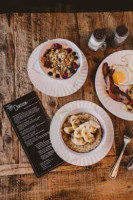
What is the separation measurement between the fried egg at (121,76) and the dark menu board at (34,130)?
44 centimetres

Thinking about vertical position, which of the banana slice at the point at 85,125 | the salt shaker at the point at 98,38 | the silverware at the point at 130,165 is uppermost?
the salt shaker at the point at 98,38

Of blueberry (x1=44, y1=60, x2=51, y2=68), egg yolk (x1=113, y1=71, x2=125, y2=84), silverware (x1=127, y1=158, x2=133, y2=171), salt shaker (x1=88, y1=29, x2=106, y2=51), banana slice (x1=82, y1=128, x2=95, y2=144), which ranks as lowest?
silverware (x1=127, y1=158, x2=133, y2=171)

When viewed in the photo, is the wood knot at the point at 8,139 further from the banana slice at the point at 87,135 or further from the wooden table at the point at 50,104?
the banana slice at the point at 87,135

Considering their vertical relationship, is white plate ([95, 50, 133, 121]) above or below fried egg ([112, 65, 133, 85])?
below

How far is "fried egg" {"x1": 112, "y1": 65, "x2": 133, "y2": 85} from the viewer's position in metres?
1.52

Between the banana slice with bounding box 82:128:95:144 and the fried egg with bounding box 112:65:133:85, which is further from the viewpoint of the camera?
the fried egg with bounding box 112:65:133:85

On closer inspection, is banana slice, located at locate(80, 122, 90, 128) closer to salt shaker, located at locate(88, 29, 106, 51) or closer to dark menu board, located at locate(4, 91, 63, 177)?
dark menu board, located at locate(4, 91, 63, 177)

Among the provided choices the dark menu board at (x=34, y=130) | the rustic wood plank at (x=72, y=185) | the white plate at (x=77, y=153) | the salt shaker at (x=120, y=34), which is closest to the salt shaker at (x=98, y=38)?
the salt shaker at (x=120, y=34)

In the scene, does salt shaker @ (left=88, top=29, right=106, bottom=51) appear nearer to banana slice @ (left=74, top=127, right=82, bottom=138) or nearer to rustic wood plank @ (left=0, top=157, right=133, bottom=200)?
banana slice @ (left=74, top=127, right=82, bottom=138)

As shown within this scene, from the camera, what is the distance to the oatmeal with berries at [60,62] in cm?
145

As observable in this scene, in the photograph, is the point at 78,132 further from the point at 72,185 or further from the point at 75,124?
the point at 72,185

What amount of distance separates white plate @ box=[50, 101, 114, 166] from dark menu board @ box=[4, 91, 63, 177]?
5 centimetres

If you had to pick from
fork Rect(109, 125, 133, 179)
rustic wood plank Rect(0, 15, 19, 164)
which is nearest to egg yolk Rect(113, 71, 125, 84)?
fork Rect(109, 125, 133, 179)
